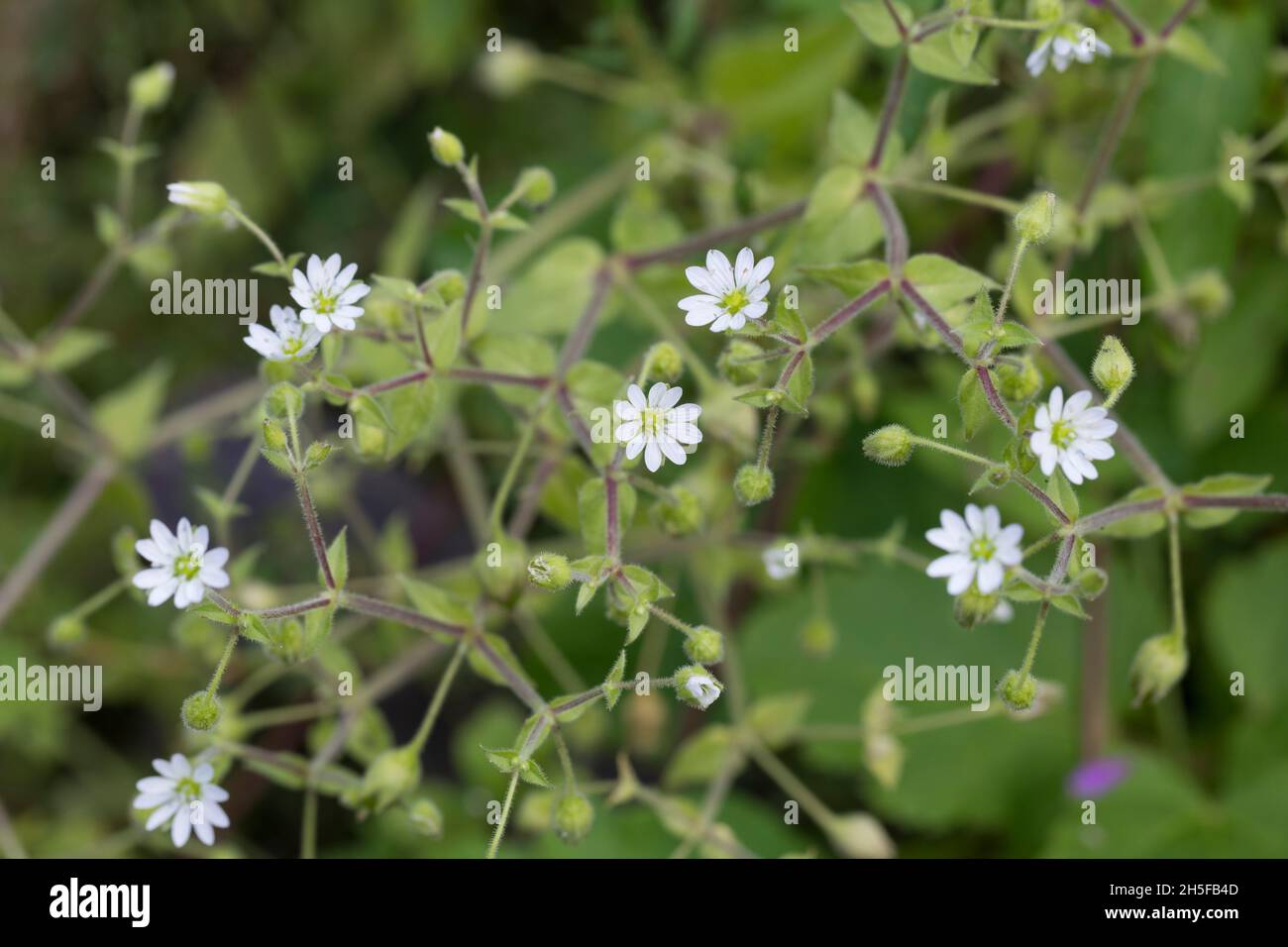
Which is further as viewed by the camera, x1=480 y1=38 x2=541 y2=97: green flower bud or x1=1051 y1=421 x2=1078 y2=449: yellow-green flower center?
x1=480 y1=38 x2=541 y2=97: green flower bud

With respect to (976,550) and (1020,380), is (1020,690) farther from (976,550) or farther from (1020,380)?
(1020,380)

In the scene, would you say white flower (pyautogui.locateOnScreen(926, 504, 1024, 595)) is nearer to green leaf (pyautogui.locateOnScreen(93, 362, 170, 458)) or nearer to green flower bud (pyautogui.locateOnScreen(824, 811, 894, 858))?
green flower bud (pyautogui.locateOnScreen(824, 811, 894, 858))

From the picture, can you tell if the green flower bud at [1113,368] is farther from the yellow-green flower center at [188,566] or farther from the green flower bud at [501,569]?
the yellow-green flower center at [188,566]

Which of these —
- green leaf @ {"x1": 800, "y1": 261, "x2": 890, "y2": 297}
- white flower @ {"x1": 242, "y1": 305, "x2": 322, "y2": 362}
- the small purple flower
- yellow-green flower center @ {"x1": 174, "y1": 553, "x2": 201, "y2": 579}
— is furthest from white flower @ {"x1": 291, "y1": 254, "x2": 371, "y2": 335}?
the small purple flower

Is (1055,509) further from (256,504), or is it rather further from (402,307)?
(256,504)

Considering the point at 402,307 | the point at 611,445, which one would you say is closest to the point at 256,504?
the point at 402,307

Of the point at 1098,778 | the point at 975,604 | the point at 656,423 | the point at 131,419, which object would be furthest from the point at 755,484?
the point at 131,419
